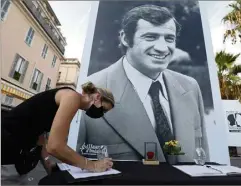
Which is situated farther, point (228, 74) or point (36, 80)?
point (36, 80)

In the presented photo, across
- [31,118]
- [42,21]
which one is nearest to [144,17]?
[31,118]

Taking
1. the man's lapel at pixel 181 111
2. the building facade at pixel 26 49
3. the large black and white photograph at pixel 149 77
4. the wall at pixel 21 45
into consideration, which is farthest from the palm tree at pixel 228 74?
the wall at pixel 21 45

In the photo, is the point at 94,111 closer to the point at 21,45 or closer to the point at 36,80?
the point at 21,45

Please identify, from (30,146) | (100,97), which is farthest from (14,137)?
(100,97)

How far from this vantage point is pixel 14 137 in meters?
0.87

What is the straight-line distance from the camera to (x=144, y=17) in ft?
11.2

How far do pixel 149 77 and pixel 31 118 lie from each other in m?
2.32

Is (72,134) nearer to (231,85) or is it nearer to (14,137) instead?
(14,137)

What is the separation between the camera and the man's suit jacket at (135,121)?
2568 millimetres

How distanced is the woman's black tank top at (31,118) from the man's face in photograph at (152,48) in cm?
225

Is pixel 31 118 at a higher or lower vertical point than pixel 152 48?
lower

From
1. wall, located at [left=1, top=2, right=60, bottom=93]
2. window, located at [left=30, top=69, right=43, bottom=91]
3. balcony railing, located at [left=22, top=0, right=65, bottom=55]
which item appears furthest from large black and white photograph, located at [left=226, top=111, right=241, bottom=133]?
balcony railing, located at [left=22, top=0, right=65, bottom=55]

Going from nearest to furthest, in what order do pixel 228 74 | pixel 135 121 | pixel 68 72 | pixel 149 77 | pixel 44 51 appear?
pixel 135 121 → pixel 149 77 → pixel 228 74 → pixel 44 51 → pixel 68 72

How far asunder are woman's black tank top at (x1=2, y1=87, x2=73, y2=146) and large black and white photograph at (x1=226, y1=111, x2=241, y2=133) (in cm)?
466
